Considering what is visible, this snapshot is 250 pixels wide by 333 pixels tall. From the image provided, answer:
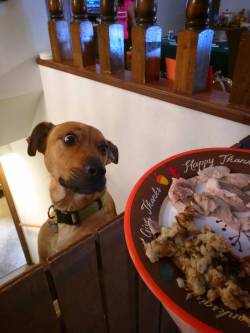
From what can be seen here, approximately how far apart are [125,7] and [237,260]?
129 inches

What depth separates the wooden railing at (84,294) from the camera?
20.5 inches

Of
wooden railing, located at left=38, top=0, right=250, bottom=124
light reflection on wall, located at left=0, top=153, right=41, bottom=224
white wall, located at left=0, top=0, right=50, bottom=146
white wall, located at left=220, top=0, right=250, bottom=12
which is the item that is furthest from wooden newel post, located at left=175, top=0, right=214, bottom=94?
white wall, located at left=220, top=0, right=250, bottom=12

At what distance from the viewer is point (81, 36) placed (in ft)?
4.10

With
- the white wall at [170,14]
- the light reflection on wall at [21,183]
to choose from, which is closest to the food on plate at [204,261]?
the light reflection on wall at [21,183]

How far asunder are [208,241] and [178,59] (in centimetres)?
69

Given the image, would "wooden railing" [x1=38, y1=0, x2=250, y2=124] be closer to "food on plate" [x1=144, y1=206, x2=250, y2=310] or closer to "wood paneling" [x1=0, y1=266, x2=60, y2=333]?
"food on plate" [x1=144, y1=206, x2=250, y2=310]

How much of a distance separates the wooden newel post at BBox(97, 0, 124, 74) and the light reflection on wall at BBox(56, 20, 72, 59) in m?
0.33

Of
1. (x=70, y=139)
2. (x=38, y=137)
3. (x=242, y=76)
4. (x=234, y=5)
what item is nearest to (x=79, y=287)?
(x=70, y=139)

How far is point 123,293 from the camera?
2.45ft

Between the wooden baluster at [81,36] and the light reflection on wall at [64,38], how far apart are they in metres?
0.13

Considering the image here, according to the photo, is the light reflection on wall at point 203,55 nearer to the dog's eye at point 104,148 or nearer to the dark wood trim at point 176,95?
the dark wood trim at point 176,95

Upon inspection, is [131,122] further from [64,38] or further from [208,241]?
[208,241]

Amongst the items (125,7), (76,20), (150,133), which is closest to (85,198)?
(150,133)

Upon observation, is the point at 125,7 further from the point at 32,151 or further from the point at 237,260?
the point at 237,260
